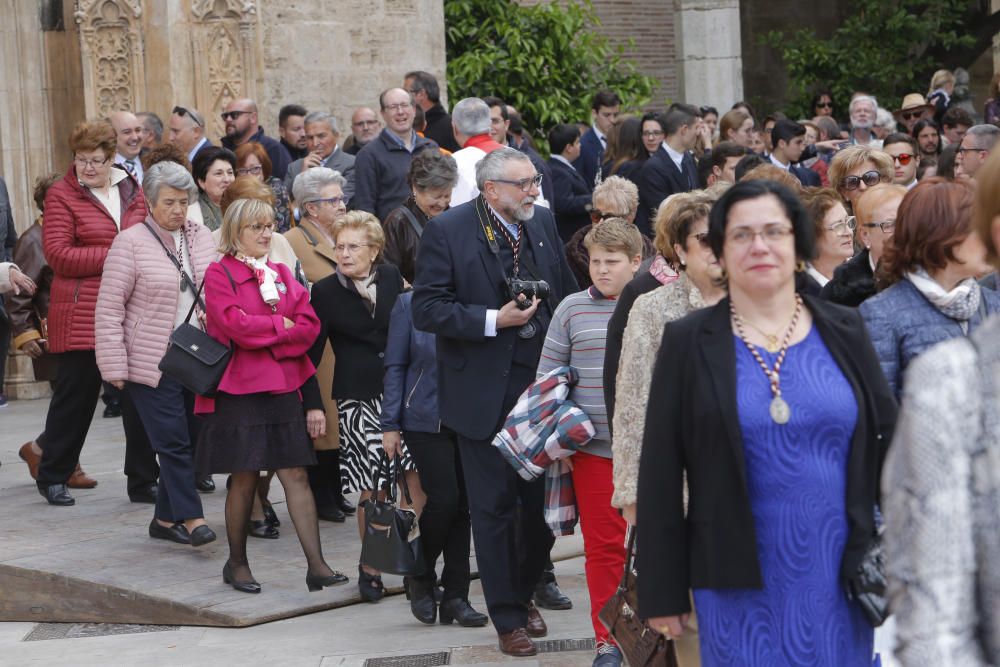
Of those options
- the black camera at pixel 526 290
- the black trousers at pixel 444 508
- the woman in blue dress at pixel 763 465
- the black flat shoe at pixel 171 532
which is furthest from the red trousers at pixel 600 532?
the black flat shoe at pixel 171 532

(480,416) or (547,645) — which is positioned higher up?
(480,416)

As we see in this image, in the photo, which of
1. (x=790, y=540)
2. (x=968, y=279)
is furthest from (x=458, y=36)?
(x=790, y=540)

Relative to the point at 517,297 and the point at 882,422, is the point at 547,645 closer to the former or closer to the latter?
the point at 517,297

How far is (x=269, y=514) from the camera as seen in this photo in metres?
9.49

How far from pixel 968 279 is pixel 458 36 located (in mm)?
11483

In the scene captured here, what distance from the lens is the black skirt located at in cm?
793

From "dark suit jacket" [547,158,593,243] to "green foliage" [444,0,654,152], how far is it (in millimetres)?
3176

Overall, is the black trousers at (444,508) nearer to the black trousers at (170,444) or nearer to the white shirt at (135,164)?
the black trousers at (170,444)

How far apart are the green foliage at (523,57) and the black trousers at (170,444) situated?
293 inches

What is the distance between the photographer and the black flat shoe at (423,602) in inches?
305

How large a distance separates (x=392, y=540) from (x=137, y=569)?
5.65 ft

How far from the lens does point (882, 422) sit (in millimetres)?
4367

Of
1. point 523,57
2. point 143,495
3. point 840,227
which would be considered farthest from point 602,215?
point 523,57

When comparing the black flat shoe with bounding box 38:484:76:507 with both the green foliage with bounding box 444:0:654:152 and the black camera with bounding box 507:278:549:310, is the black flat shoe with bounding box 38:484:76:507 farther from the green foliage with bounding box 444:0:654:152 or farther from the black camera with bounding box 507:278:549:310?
the green foliage with bounding box 444:0:654:152
